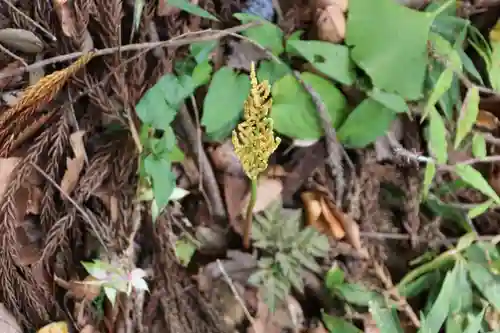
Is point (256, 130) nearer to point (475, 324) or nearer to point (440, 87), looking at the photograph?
point (440, 87)

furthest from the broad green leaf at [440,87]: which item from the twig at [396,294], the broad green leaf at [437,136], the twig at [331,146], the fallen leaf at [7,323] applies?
the fallen leaf at [7,323]

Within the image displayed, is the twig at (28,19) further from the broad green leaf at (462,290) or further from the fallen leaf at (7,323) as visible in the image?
the broad green leaf at (462,290)

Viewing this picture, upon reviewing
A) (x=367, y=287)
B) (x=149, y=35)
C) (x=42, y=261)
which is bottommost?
(x=367, y=287)

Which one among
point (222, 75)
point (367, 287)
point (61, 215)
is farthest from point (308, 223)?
point (61, 215)

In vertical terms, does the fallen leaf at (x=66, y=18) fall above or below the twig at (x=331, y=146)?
above

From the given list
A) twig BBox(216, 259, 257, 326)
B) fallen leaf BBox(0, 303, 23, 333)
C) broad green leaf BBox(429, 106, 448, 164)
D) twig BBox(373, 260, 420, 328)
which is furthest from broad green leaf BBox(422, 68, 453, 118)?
fallen leaf BBox(0, 303, 23, 333)

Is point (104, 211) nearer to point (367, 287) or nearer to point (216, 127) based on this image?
point (216, 127)
